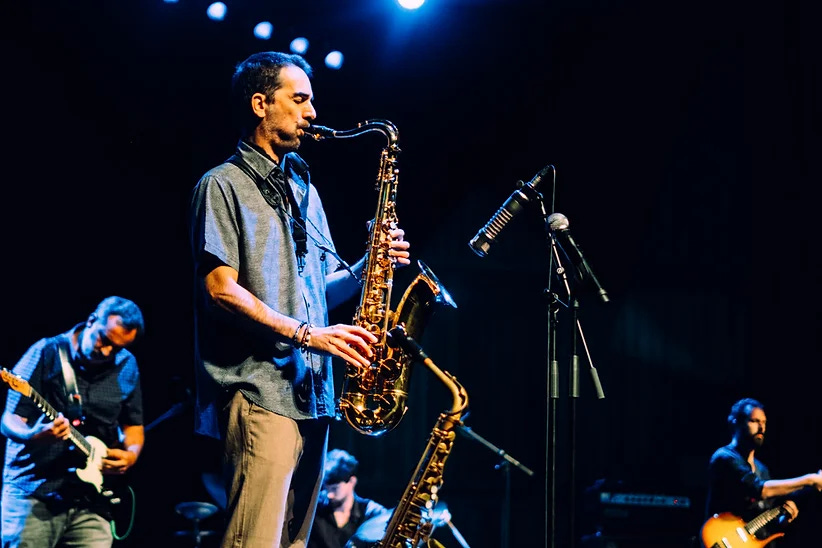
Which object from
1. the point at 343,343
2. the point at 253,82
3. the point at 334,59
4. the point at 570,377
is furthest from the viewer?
the point at 334,59

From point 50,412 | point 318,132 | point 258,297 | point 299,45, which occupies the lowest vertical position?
point 50,412

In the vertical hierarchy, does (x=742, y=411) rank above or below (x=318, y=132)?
below

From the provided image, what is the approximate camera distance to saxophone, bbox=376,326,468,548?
371 centimetres

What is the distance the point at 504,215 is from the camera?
11.2 feet

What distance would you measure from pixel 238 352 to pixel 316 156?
15.0 ft

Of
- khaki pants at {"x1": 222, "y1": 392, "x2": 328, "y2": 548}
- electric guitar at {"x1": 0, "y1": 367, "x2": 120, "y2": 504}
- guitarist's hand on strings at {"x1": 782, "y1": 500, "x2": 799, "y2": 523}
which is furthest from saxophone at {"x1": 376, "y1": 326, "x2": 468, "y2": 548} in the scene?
guitarist's hand on strings at {"x1": 782, "y1": 500, "x2": 799, "y2": 523}

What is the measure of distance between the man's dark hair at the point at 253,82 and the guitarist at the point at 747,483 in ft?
18.6

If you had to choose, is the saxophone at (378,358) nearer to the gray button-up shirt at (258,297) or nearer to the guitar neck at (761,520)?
the gray button-up shirt at (258,297)

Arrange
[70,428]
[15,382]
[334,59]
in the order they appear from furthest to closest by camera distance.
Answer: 1. [334,59]
2. [70,428]
3. [15,382]

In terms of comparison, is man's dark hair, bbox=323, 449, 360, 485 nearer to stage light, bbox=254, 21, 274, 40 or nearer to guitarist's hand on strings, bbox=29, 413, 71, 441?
guitarist's hand on strings, bbox=29, 413, 71, 441

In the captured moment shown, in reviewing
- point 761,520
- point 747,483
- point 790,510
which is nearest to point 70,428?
point 747,483

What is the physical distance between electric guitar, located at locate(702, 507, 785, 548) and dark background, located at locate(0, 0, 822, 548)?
0.34m

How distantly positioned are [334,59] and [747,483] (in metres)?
4.90

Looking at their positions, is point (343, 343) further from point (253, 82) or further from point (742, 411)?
point (742, 411)
